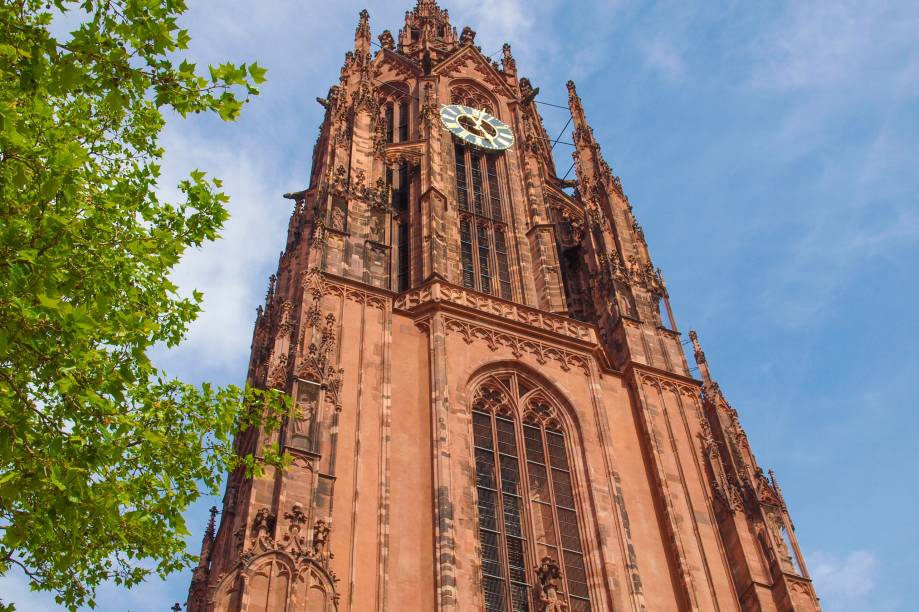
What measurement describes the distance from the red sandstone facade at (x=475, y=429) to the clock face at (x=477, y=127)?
1.95 metres

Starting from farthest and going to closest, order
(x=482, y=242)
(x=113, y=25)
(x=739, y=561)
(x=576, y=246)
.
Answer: (x=576, y=246), (x=482, y=242), (x=739, y=561), (x=113, y=25)

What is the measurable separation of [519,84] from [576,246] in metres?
10.5

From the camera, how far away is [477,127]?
118ft

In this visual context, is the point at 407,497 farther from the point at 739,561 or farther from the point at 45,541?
the point at 45,541

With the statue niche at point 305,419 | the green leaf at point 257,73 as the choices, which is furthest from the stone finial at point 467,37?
the green leaf at point 257,73

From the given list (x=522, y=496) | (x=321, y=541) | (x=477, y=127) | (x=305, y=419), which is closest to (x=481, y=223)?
(x=477, y=127)

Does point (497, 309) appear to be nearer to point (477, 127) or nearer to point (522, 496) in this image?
point (522, 496)

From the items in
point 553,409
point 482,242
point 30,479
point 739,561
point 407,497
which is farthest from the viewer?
point 482,242

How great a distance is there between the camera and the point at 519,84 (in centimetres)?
4122

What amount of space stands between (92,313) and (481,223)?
70.6 feet

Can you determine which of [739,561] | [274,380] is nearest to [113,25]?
[274,380]

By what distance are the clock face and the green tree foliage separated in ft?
75.9

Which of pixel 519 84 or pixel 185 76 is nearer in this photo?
pixel 185 76

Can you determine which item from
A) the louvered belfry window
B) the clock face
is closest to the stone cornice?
the louvered belfry window
